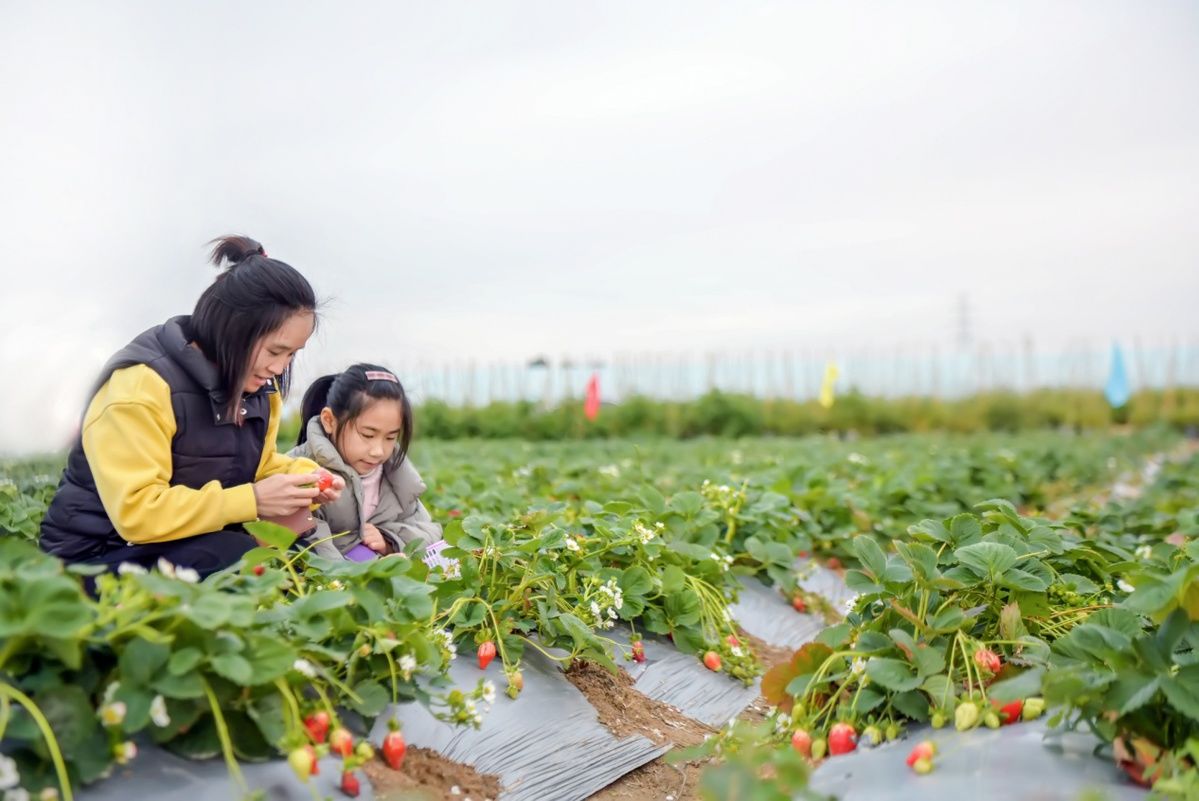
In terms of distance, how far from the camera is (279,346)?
2.55 meters

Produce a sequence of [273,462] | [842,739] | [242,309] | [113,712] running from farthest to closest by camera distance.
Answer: [273,462] < [242,309] < [842,739] < [113,712]

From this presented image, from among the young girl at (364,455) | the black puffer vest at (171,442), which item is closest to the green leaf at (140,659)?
the black puffer vest at (171,442)

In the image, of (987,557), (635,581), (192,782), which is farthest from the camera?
(635,581)

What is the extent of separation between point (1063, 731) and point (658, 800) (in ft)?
3.01

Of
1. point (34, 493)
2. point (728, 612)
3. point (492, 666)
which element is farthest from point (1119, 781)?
point (34, 493)

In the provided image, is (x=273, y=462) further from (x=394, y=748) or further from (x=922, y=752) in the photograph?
(x=922, y=752)

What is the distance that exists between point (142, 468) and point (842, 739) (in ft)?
5.32

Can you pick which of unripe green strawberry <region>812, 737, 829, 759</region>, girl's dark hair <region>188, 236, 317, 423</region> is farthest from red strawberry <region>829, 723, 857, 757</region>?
girl's dark hair <region>188, 236, 317, 423</region>

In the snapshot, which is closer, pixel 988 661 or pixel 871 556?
pixel 988 661

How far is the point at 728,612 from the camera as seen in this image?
10.7 ft

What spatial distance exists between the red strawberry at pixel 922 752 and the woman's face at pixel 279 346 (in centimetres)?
165

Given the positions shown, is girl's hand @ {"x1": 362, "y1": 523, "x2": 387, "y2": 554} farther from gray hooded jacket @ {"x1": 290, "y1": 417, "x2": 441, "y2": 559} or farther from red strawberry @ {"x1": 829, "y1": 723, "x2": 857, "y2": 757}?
red strawberry @ {"x1": 829, "y1": 723, "x2": 857, "y2": 757}

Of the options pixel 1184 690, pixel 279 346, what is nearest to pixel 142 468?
pixel 279 346

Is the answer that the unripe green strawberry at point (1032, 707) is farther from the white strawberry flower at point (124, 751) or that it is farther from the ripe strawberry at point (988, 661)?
the white strawberry flower at point (124, 751)
